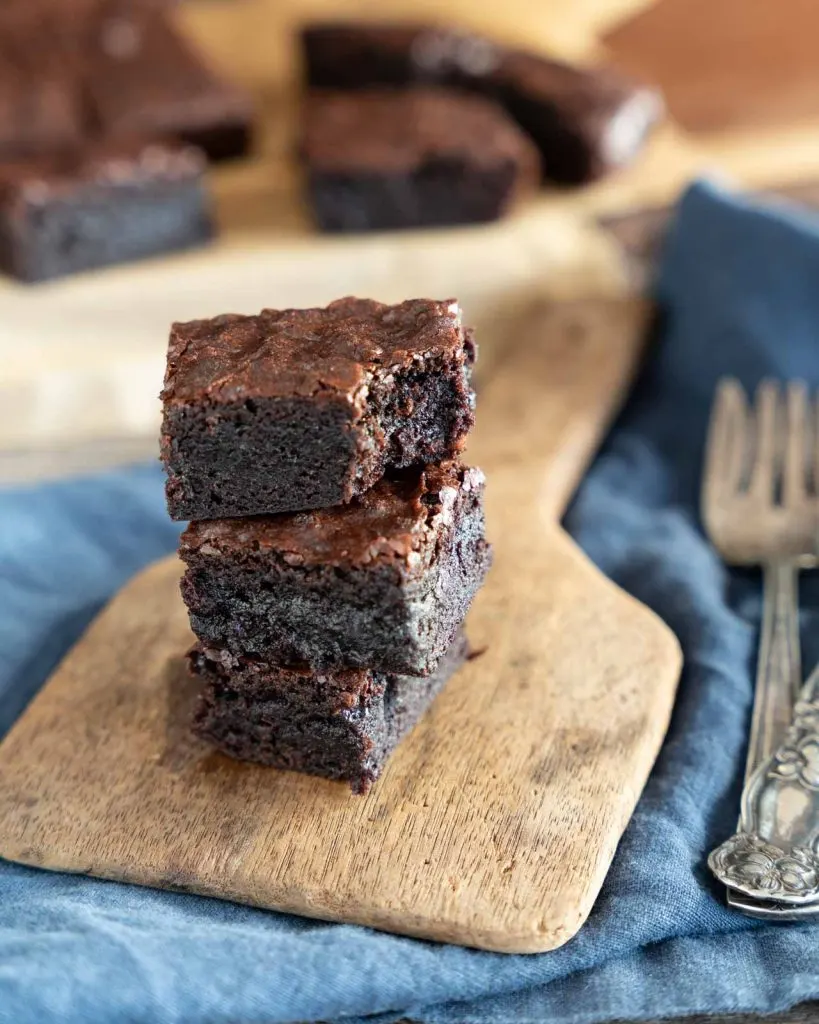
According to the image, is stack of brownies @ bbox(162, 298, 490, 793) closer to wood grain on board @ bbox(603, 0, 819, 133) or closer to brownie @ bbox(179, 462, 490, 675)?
brownie @ bbox(179, 462, 490, 675)

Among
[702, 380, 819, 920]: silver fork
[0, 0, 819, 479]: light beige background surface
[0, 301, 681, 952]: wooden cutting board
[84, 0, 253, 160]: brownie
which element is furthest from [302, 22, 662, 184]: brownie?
[0, 301, 681, 952]: wooden cutting board

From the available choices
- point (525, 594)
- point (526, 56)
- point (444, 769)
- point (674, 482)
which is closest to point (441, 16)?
point (526, 56)

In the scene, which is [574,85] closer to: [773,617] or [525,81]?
[525,81]

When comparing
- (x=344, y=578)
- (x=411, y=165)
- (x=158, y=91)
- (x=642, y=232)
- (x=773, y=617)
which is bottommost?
(x=773, y=617)

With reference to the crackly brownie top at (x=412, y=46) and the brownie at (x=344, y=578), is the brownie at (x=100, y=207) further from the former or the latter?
the brownie at (x=344, y=578)

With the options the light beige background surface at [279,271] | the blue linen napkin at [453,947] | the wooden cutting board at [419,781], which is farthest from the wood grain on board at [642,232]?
the wooden cutting board at [419,781]

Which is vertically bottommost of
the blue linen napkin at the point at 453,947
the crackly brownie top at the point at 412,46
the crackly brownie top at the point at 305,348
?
the blue linen napkin at the point at 453,947

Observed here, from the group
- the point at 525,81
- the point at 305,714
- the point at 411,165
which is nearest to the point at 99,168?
the point at 411,165
